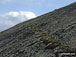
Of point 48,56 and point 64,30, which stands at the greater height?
point 64,30

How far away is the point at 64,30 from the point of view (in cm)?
2380

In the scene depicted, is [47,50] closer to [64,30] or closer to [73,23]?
[64,30]

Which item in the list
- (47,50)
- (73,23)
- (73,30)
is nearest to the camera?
(47,50)

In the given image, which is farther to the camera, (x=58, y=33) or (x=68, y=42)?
(x=58, y=33)

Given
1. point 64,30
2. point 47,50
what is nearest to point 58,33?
point 64,30

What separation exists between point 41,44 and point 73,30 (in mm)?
4901

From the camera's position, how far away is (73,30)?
74.1 feet

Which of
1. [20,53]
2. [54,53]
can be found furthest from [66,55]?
[20,53]

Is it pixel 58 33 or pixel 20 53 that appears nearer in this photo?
pixel 20 53

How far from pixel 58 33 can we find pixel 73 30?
2101 millimetres

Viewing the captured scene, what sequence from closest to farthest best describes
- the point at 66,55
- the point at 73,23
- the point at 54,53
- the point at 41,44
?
the point at 66,55, the point at 54,53, the point at 41,44, the point at 73,23

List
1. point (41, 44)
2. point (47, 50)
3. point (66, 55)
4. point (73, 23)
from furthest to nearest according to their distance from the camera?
point (73, 23)
point (41, 44)
point (47, 50)
point (66, 55)

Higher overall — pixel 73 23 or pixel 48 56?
pixel 73 23

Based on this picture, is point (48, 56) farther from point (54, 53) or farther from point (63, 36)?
point (63, 36)
